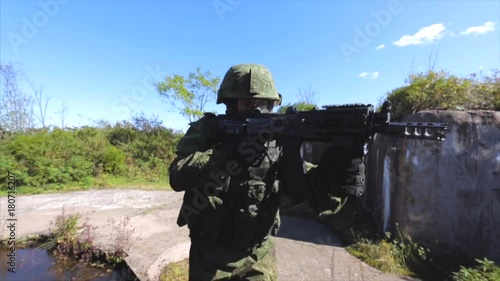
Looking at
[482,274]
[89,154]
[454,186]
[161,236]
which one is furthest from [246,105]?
[89,154]

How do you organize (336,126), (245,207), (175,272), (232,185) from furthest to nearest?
1. (175,272)
2. (232,185)
3. (245,207)
4. (336,126)

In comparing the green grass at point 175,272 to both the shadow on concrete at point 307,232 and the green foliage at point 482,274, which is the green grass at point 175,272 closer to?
the shadow on concrete at point 307,232

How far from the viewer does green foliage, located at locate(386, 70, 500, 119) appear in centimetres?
467

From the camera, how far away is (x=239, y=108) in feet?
7.18

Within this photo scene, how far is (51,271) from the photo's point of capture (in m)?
4.49

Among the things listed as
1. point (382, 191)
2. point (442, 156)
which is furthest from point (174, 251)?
point (442, 156)

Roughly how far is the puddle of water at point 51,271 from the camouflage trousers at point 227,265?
2674mm

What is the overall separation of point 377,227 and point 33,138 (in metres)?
13.4

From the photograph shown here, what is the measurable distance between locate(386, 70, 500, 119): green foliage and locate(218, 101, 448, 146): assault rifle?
4311mm

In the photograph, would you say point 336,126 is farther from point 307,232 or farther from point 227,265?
point 307,232

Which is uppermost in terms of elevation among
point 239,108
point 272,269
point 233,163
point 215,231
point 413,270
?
point 239,108

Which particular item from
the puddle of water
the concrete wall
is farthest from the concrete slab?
the concrete wall

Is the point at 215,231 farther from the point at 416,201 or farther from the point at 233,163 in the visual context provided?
the point at 416,201

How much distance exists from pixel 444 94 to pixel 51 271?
7.39m
